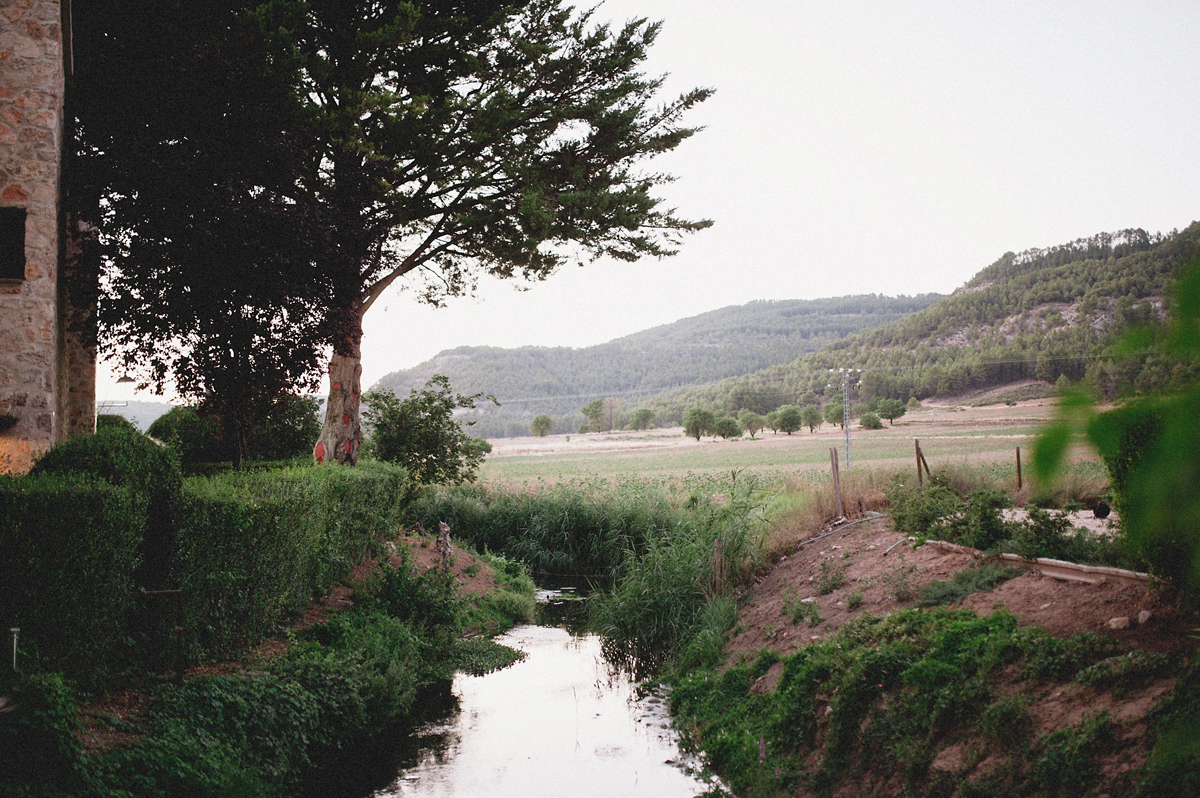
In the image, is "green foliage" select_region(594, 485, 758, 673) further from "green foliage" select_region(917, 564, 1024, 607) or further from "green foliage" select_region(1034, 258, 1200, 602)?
"green foliage" select_region(1034, 258, 1200, 602)

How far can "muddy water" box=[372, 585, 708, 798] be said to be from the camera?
7.30m

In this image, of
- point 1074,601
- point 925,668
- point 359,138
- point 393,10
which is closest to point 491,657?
point 925,668

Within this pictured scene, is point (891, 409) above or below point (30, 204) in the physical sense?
below

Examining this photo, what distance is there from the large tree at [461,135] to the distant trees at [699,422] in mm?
61625

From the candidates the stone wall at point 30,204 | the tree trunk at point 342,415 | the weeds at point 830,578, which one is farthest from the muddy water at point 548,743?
the tree trunk at point 342,415

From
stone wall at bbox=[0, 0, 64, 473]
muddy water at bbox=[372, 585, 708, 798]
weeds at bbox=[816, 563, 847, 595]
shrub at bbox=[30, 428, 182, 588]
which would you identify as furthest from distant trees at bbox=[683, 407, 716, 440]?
shrub at bbox=[30, 428, 182, 588]

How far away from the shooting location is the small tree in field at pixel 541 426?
9181 centimetres

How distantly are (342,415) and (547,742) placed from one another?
8.66 meters

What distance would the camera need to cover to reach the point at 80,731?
548 cm

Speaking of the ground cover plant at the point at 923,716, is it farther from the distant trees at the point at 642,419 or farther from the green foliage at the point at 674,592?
the distant trees at the point at 642,419

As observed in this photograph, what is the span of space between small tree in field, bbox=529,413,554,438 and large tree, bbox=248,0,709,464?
74676 mm

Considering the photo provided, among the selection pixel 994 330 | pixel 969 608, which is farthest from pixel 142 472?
pixel 994 330

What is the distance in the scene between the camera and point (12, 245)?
8.85 metres

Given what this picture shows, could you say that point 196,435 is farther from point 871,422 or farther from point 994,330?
point 994,330
